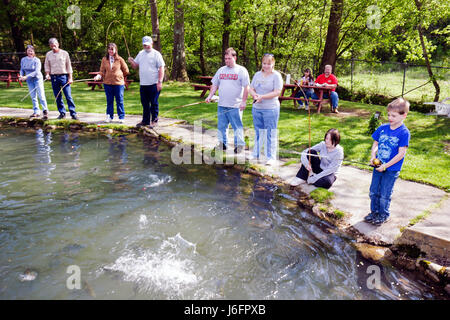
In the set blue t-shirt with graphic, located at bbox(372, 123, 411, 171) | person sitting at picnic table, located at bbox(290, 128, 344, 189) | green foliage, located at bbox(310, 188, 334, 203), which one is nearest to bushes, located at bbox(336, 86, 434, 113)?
person sitting at picnic table, located at bbox(290, 128, 344, 189)

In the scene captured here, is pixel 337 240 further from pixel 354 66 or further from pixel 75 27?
pixel 75 27

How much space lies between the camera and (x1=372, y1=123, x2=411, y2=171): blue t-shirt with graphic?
3.64 metres

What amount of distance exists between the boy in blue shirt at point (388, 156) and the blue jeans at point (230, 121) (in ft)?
8.85

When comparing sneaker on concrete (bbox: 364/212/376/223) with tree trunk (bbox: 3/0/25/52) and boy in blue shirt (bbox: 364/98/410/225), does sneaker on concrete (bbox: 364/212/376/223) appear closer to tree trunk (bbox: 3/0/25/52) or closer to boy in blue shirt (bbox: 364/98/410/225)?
boy in blue shirt (bbox: 364/98/410/225)

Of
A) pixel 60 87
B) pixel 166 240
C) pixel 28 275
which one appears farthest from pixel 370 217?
pixel 60 87

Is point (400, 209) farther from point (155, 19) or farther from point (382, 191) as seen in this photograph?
point (155, 19)

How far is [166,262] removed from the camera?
338 cm

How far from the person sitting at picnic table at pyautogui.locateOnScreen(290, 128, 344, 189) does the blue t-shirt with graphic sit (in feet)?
2.82

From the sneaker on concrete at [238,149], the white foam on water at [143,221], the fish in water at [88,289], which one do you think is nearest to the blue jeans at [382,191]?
the white foam on water at [143,221]

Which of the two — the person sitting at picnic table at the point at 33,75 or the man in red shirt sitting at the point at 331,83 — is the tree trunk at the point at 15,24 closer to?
the person sitting at picnic table at the point at 33,75

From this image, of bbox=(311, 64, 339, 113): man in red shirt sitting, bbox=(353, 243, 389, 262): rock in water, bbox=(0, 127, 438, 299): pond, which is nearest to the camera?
bbox=(0, 127, 438, 299): pond

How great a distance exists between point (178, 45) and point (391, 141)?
561 inches

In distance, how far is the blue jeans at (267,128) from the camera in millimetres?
5676

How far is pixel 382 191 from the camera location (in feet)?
12.7
